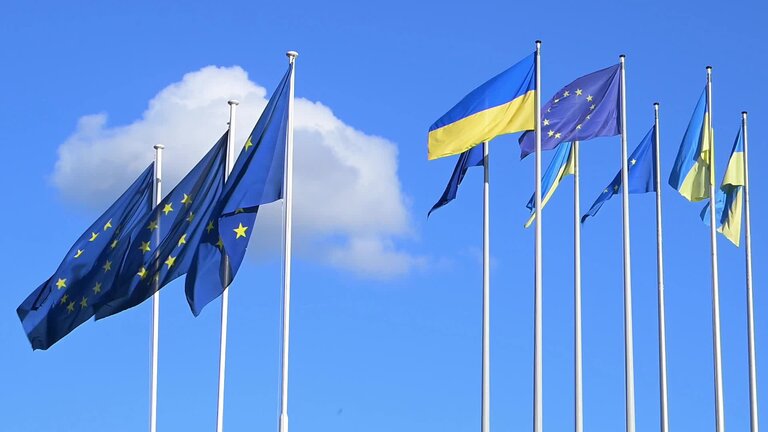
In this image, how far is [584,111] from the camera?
31875 mm

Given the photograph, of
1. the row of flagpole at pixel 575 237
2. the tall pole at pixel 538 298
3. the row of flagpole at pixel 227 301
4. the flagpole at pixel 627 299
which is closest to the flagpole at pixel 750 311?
the row of flagpole at pixel 575 237

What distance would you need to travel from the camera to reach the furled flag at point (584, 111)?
3181 centimetres

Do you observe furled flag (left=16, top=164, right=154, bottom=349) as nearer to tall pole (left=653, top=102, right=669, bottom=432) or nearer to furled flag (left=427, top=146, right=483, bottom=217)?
furled flag (left=427, top=146, right=483, bottom=217)

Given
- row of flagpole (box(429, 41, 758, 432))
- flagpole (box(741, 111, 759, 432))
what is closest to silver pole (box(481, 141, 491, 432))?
row of flagpole (box(429, 41, 758, 432))

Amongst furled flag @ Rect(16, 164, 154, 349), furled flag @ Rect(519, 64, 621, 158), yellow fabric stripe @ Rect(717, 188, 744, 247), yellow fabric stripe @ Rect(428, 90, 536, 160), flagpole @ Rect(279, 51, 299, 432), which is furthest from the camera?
yellow fabric stripe @ Rect(717, 188, 744, 247)

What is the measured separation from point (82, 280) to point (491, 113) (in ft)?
29.7

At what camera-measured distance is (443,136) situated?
30547 millimetres

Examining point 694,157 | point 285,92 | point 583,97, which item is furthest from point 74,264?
point 694,157

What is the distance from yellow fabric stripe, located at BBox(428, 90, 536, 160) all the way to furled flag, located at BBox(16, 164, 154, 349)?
6.59 meters

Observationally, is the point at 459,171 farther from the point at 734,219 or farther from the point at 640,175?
the point at 734,219

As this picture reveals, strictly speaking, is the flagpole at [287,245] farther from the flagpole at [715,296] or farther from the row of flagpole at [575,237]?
the flagpole at [715,296]

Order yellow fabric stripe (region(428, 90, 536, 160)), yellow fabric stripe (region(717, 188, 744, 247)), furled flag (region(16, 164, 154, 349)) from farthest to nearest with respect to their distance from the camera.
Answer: yellow fabric stripe (region(717, 188, 744, 247)), yellow fabric stripe (region(428, 90, 536, 160)), furled flag (region(16, 164, 154, 349))

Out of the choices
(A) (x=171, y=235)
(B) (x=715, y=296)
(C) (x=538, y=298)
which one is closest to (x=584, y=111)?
(C) (x=538, y=298)

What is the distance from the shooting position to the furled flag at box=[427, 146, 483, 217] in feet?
101
